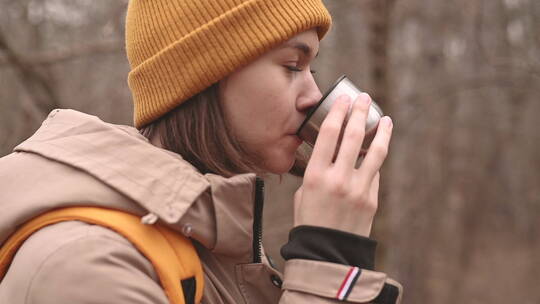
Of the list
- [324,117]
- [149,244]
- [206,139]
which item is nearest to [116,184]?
[149,244]

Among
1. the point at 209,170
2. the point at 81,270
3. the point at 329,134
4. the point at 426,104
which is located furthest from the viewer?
the point at 426,104

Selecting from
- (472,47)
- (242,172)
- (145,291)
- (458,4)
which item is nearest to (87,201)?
(145,291)

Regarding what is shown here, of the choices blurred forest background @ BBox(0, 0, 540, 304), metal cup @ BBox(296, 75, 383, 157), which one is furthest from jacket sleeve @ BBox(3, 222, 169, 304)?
blurred forest background @ BBox(0, 0, 540, 304)

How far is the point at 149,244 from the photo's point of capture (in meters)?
1.40

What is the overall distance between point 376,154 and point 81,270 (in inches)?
36.8

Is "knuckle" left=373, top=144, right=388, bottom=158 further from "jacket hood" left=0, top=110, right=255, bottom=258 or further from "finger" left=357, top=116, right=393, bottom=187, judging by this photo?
"jacket hood" left=0, top=110, right=255, bottom=258

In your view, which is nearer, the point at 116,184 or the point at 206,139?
the point at 116,184

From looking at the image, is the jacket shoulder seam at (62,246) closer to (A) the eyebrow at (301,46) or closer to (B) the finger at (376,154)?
(B) the finger at (376,154)

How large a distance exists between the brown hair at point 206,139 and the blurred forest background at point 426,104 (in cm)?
292

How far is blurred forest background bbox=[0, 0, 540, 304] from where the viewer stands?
5.04 metres

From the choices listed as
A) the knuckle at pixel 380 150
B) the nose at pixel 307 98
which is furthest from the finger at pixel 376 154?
the nose at pixel 307 98

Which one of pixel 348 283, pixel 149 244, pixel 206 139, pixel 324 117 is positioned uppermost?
pixel 324 117

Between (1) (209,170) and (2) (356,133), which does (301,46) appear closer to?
(2) (356,133)

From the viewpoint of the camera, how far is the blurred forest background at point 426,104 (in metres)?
5.04
